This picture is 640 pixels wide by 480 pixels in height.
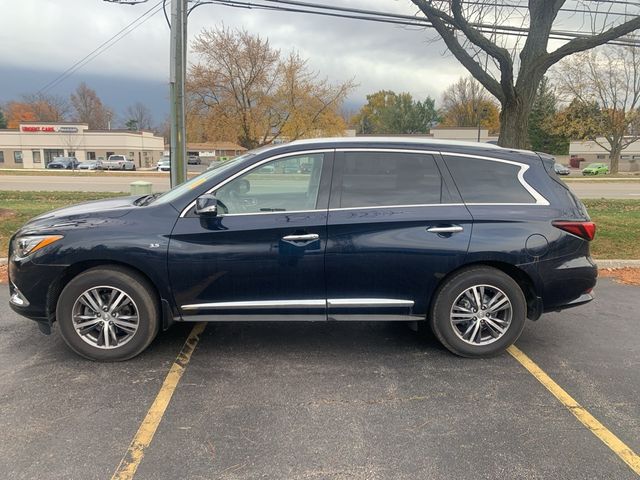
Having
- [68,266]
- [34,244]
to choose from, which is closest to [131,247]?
[68,266]

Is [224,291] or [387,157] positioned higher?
[387,157]

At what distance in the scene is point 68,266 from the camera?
3744 mm

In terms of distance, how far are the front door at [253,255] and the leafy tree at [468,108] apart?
72817 millimetres

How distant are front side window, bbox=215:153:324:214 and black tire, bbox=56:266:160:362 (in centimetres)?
91

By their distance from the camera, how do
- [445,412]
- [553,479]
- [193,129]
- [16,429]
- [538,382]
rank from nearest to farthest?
[553,479]
[16,429]
[445,412]
[538,382]
[193,129]

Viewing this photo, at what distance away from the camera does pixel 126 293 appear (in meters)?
3.78

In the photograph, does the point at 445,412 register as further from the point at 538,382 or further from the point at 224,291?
the point at 224,291

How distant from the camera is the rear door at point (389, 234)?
3828mm

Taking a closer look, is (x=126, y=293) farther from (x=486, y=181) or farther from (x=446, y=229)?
(x=486, y=181)

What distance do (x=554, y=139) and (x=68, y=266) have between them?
71760mm

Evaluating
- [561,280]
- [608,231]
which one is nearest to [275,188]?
[561,280]

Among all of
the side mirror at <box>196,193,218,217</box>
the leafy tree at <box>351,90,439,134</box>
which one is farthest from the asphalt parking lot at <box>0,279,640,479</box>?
the leafy tree at <box>351,90,439,134</box>

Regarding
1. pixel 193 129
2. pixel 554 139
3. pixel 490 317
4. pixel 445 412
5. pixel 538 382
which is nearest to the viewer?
pixel 445 412

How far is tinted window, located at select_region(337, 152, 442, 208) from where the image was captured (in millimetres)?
3934
